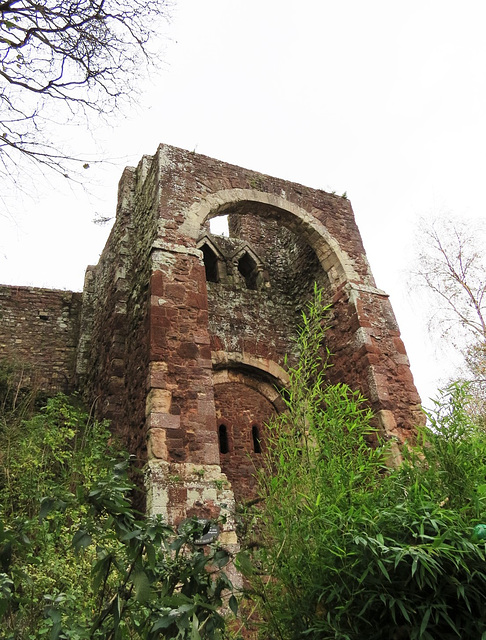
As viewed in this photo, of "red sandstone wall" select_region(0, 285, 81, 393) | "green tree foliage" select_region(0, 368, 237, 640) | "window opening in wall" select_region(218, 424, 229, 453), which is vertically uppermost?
"red sandstone wall" select_region(0, 285, 81, 393)

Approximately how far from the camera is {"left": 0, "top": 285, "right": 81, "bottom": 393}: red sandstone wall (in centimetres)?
1042

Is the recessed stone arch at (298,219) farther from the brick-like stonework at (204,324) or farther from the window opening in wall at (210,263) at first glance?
the window opening in wall at (210,263)

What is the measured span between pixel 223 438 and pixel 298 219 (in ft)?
13.5

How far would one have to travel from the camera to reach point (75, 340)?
11.2 m

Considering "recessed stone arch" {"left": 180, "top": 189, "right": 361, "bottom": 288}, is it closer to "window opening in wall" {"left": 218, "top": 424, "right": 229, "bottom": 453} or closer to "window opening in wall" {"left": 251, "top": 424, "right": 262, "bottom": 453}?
"window opening in wall" {"left": 251, "top": 424, "right": 262, "bottom": 453}

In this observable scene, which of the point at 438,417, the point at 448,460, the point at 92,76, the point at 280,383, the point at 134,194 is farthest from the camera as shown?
the point at 134,194

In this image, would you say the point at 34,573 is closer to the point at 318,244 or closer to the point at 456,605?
the point at 456,605

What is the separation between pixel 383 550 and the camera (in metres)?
2.72

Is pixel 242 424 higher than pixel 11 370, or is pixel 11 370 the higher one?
→ pixel 11 370

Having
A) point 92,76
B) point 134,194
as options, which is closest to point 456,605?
point 92,76

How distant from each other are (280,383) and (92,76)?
5.99 m

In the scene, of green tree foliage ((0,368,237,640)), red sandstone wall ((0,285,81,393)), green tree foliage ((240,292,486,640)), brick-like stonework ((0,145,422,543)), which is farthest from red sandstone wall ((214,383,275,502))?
green tree foliage ((240,292,486,640))

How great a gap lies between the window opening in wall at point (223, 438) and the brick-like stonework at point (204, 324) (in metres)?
0.02

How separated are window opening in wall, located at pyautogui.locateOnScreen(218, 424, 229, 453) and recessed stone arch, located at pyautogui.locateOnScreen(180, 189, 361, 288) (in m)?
3.15
